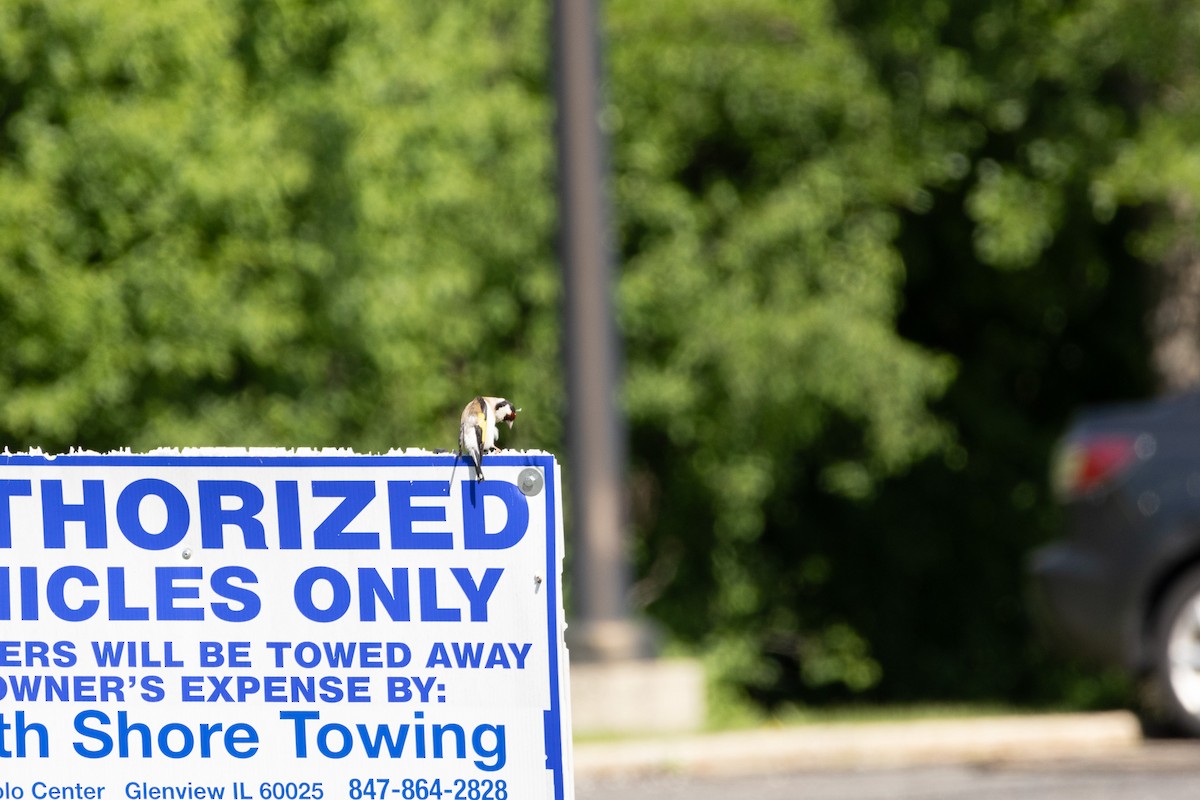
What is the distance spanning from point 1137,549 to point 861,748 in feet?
4.55

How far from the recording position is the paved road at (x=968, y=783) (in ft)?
22.5

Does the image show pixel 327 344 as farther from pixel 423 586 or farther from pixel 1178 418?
pixel 423 586

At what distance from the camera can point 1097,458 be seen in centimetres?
833

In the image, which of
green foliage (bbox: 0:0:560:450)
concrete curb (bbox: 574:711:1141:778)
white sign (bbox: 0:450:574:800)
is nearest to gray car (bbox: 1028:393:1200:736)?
concrete curb (bbox: 574:711:1141:778)

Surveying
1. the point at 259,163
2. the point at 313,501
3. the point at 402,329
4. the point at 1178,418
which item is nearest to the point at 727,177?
the point at 402,329

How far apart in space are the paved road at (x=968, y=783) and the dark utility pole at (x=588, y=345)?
1.65 metres

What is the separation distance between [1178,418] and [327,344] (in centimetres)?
558

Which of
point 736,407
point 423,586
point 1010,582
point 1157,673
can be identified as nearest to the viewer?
point 423,586

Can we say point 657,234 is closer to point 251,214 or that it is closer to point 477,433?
point 251,214

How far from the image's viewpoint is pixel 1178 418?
8.23 metres

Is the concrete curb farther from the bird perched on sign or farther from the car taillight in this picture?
the bird perched on sign

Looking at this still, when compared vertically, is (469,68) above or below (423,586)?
above

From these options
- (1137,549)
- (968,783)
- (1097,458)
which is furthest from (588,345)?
(968,783)

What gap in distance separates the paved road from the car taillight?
1.11 metres
